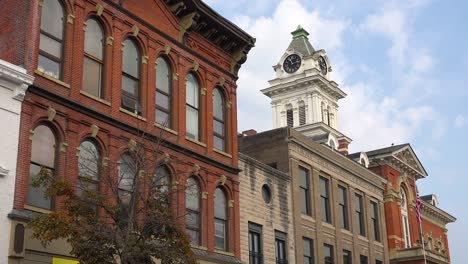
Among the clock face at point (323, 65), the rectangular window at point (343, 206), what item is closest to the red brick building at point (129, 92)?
the rectangular window at point (343, 206)

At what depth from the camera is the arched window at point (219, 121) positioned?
2989 cm

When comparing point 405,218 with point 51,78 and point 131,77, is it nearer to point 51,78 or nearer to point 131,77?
point 131,77

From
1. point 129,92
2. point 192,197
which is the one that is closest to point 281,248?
point 192,197

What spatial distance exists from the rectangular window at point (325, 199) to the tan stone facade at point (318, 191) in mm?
54

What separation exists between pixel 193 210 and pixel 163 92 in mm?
4616

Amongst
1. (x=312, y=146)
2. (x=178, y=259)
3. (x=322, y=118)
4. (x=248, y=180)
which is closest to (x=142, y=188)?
(x=178, y=259)

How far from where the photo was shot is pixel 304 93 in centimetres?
10069

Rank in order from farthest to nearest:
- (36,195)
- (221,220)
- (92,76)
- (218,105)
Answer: (218,105) < (221,220) < (92,76) < (36,195)

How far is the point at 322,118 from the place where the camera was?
9969cm

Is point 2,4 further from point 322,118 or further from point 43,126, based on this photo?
point 322,118

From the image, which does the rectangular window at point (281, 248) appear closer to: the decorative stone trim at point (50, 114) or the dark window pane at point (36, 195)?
the dark window pane at point (36, 195)

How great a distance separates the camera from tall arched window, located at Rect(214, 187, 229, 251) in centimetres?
2861

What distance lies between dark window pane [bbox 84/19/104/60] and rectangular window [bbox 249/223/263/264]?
1098 cm

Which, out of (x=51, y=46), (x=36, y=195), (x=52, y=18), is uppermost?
(x=52, y=18)
